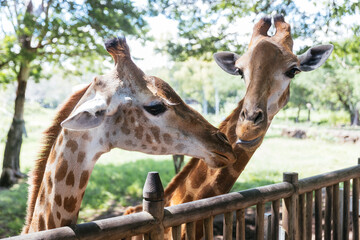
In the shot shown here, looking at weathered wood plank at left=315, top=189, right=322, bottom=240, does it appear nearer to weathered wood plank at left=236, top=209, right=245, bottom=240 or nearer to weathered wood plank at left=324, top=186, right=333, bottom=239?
weathered wood plank at left=324, top=186, right=333, bottom=239

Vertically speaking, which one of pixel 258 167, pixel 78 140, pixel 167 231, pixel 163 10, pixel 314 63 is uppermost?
pixel 163 10

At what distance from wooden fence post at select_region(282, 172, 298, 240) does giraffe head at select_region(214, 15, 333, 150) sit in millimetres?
350

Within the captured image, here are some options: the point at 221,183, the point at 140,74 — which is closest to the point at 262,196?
the point at 221,183

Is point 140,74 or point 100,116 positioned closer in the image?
point 100,116

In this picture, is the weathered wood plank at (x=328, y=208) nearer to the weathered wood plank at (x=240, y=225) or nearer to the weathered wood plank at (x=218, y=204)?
the weathered wood plank at (x=218, y=204)

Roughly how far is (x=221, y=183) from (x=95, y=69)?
8.82 metres

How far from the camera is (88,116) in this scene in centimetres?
178

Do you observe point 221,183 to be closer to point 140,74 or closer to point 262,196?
point 262,196

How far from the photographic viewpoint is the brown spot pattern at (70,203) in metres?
1.96

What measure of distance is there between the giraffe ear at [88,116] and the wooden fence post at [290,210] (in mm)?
1494

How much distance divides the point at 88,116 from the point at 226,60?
209 centimetres

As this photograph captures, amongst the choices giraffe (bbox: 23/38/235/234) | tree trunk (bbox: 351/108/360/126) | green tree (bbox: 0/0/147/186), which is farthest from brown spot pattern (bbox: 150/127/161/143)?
tree trunk (bbox: 351/108/360/126)

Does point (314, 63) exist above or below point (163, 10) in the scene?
below

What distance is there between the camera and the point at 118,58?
220 cm
